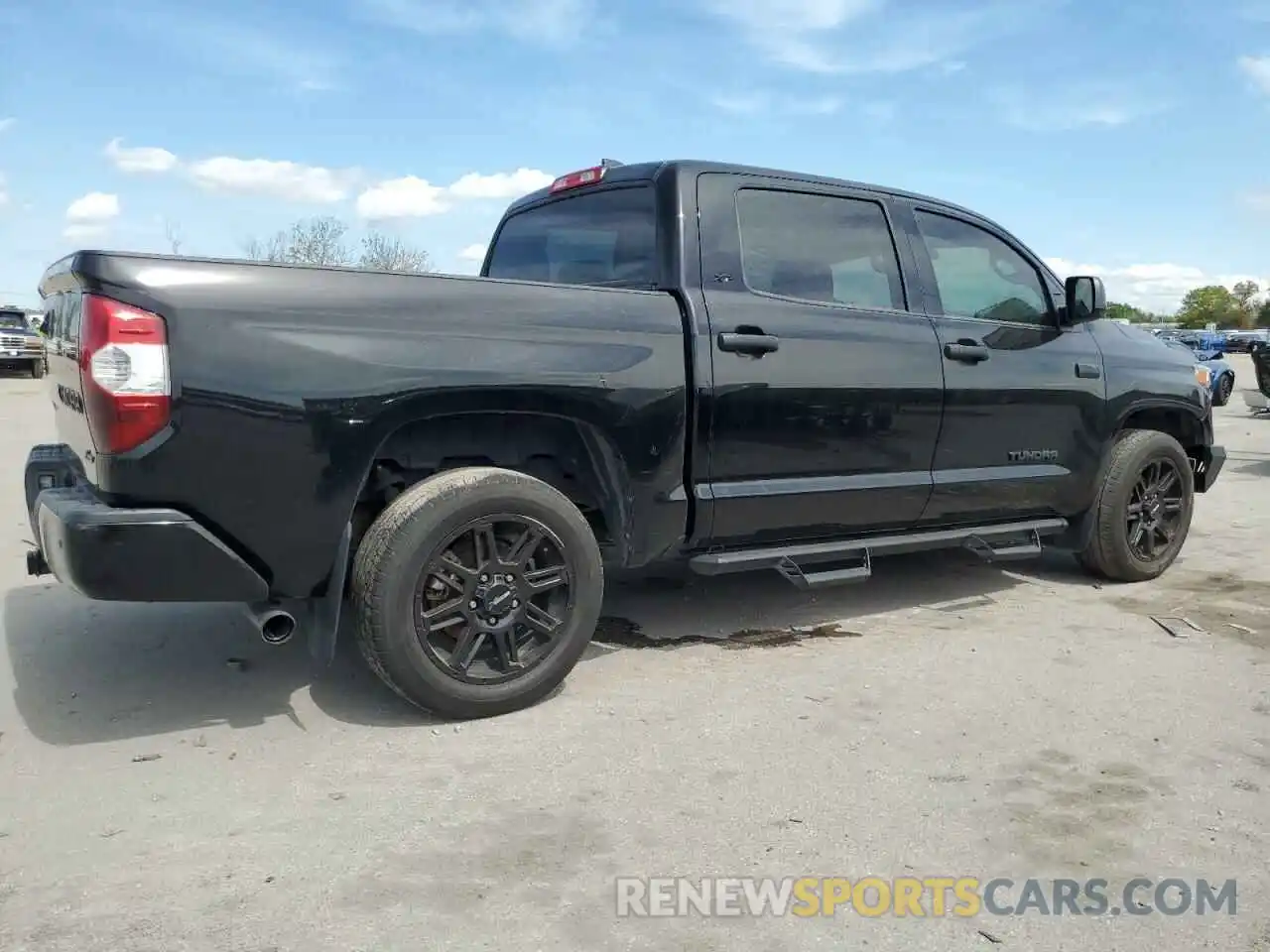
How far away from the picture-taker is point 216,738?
3350 millimetres

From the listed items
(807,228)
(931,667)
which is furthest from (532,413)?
(931,667)

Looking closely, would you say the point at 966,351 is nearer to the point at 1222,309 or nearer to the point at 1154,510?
the point at 1154,510

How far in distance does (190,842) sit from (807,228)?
3.24 m

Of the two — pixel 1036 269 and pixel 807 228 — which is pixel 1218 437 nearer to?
pixel 1036 269

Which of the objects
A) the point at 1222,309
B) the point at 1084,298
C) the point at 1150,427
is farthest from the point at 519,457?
the point at 1222,309

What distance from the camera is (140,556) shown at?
294 cm

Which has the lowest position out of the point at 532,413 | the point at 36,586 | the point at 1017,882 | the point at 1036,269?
the point at 1017,882

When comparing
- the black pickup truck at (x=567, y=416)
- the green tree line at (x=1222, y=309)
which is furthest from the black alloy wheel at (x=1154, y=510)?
the green tree line at (x=1222, y=309)

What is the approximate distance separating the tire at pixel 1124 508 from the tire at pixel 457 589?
3.06 meters

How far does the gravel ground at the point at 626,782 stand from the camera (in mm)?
2352

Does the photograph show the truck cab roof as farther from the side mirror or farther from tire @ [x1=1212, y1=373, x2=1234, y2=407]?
tire @ [x1=1212, y1=373, x2=1234, y2=407]

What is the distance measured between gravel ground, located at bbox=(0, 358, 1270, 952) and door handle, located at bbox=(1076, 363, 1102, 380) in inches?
48.8

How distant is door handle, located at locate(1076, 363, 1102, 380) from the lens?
5.18 metres

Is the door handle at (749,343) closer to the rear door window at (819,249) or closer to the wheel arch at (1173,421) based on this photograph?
the rear door window at (819,249)
